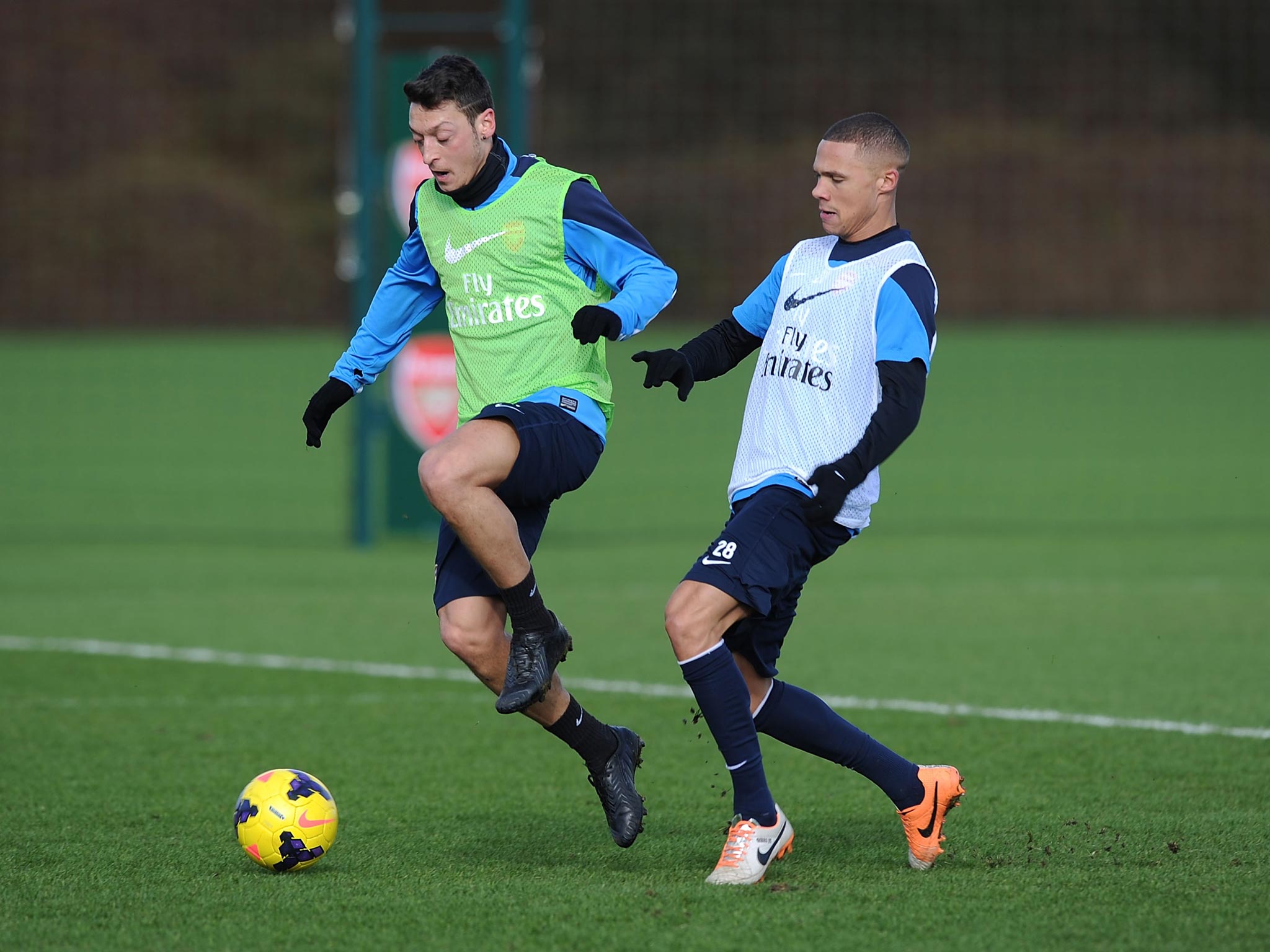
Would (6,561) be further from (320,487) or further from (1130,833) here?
(1130,833)

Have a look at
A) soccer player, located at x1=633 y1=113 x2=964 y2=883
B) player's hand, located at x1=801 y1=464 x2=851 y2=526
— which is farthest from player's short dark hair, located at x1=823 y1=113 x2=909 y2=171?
player's hand, located at x1=801 y1=464 x2=851 y2=526

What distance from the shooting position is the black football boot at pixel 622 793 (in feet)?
15.6

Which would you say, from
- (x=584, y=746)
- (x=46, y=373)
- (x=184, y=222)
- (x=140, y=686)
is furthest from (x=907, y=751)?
(x=184, y=222)

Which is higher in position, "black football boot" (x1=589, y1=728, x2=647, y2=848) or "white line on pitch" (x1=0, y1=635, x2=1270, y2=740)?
"black football boot" (x1=589, y1=728, x2=647, y2=848)

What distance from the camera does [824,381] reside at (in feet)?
15.0

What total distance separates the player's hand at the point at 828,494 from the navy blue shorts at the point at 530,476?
717 mm

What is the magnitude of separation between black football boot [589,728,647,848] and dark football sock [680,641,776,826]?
358 millimetres

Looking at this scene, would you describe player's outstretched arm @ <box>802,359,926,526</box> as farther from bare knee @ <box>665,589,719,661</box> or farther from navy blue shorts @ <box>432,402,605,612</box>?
navy blue shorts @ <box>432,402,605,612</box>

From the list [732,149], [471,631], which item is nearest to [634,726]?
[471,631]

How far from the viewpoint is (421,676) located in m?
7.93

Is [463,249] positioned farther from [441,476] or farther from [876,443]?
[876,443]

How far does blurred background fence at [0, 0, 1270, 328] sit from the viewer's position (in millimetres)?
32344

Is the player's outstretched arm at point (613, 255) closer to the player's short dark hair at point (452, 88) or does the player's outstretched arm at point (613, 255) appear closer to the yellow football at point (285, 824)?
the player's short dark hair at point (452, 88)

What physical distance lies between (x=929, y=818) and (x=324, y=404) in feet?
7.07
